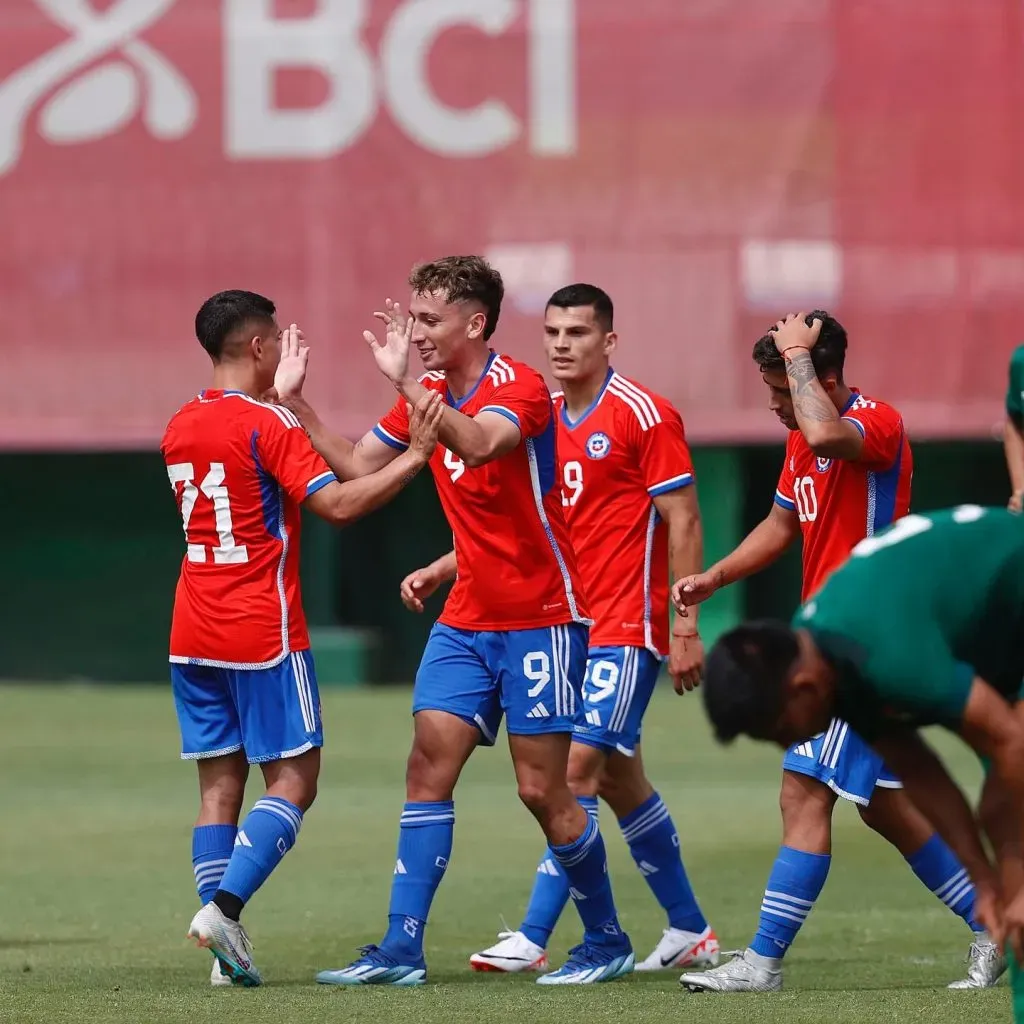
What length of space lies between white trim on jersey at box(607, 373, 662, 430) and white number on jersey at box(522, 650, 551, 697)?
1.38 metres

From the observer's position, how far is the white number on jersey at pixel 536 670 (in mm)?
7176

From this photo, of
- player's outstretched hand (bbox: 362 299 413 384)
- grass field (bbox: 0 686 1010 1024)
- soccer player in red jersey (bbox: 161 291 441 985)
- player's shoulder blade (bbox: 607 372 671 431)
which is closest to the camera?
grass field (bbox: 0 686 1010 1024)

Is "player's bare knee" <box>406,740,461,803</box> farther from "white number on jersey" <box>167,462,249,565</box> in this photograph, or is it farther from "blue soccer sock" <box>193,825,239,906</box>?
"white number on jersey" <box>167,462,249,565</box>

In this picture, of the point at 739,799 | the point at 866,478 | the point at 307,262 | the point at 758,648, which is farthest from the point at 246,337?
the point at 307,262

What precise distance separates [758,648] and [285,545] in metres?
2.97

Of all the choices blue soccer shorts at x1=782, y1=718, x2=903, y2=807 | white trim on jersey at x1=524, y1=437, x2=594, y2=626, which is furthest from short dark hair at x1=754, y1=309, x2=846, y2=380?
blue soccer shorts at x1=782, y1=718, x2=903, y2=807

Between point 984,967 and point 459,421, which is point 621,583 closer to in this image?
point 459,421

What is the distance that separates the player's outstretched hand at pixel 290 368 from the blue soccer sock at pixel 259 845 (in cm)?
142

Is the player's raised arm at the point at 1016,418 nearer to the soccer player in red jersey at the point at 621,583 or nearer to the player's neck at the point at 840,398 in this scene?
the player's neck at the point at 840,398

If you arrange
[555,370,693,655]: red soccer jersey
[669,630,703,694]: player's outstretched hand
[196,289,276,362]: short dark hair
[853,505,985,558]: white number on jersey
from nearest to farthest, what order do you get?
1. [853,505,985,558]: white number on jersey
2. [196,289,276,362]: short dark hair
3. [669,630,703,694]: player's outstretched hand
4. [555,370,693,655]: red soccer jersey

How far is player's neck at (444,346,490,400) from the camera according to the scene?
738 cm

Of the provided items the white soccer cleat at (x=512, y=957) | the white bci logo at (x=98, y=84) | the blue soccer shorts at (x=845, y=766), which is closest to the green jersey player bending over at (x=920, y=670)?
the blue soccer shorts at (x=845, y=766)

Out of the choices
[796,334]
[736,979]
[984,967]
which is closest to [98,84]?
[796,334]

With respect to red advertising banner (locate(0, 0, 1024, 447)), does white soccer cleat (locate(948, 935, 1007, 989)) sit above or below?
below
